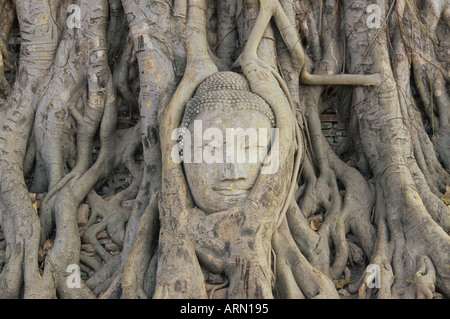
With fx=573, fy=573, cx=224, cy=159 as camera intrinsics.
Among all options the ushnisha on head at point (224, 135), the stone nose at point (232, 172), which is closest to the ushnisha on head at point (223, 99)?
the ushnisha on head at point (224, 135)

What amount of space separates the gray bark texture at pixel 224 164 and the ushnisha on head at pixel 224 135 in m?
0.02

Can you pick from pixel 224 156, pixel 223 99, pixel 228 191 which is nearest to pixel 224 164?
pixel 224 156

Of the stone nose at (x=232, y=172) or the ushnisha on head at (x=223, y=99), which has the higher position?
the ushnisha on head at (x=223, y=99)

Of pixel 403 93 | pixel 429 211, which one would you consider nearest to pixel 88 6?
pixel 403 93

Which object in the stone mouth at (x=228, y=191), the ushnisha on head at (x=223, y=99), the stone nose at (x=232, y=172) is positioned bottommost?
the stone mouth at (x=228, y=191)

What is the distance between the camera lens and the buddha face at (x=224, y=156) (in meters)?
3.99

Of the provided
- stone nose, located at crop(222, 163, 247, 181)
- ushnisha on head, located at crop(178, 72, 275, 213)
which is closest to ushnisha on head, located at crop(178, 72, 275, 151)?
ushnisha on head, located at crop(178, 72, 275, 213)

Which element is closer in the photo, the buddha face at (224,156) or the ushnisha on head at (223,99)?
the buddha face at (224,156)

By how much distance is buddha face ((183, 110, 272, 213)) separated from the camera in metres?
3.99

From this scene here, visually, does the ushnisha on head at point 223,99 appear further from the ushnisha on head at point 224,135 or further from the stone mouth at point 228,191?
the stone mouth at point 228,191

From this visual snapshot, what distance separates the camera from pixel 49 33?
519 cm

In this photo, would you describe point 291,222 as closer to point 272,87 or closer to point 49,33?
point 272,87

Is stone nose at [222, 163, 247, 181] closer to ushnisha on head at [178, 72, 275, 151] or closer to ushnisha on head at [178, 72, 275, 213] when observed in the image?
ushnisha on head at [178, 72, 275, 213]

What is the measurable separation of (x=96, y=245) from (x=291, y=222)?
1.54 metres
